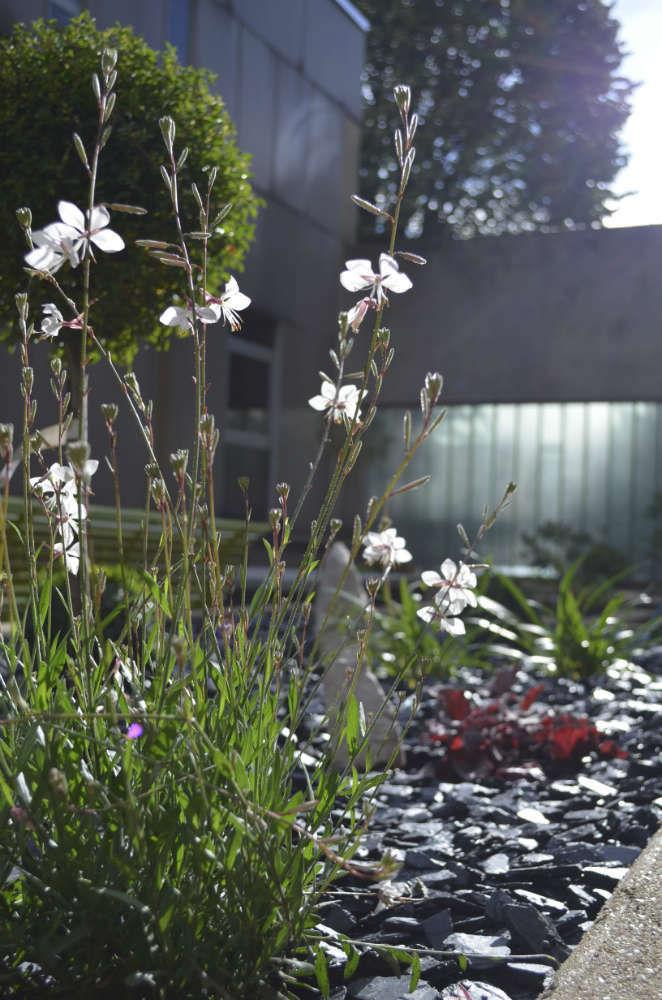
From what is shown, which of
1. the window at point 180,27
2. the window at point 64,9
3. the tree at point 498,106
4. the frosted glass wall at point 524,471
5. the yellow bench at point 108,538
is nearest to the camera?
the yellow bench at point 108,538

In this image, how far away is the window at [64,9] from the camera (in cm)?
701

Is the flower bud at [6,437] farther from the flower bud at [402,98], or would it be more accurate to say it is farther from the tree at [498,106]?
the tree at [498,106]

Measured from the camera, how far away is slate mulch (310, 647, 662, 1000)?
1713 mm

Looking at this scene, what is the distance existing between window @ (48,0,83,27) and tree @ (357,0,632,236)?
7690mm

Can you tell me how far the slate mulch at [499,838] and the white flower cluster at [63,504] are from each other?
67cm

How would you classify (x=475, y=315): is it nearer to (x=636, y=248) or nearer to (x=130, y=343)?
(x=636, y=248)

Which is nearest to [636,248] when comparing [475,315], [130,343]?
[475,315]

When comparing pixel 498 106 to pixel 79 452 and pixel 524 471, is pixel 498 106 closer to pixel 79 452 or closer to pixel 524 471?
pixel 524 471

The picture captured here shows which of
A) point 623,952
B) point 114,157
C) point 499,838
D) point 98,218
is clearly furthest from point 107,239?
point 114,157

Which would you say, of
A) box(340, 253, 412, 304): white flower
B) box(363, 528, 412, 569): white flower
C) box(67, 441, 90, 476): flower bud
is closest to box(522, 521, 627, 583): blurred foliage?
box(363, 528, 412, 569): white flower

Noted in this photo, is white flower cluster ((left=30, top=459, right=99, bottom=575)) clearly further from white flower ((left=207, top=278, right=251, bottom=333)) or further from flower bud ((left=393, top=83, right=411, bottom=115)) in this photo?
flower bud ((left=393, top=83, right=411, bottom=115))

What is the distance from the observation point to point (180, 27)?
8.29 m

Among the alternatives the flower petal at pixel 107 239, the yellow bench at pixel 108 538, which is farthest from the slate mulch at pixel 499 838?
the yellow bench at pixel 108 538

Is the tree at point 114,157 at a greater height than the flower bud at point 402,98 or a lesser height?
greater
